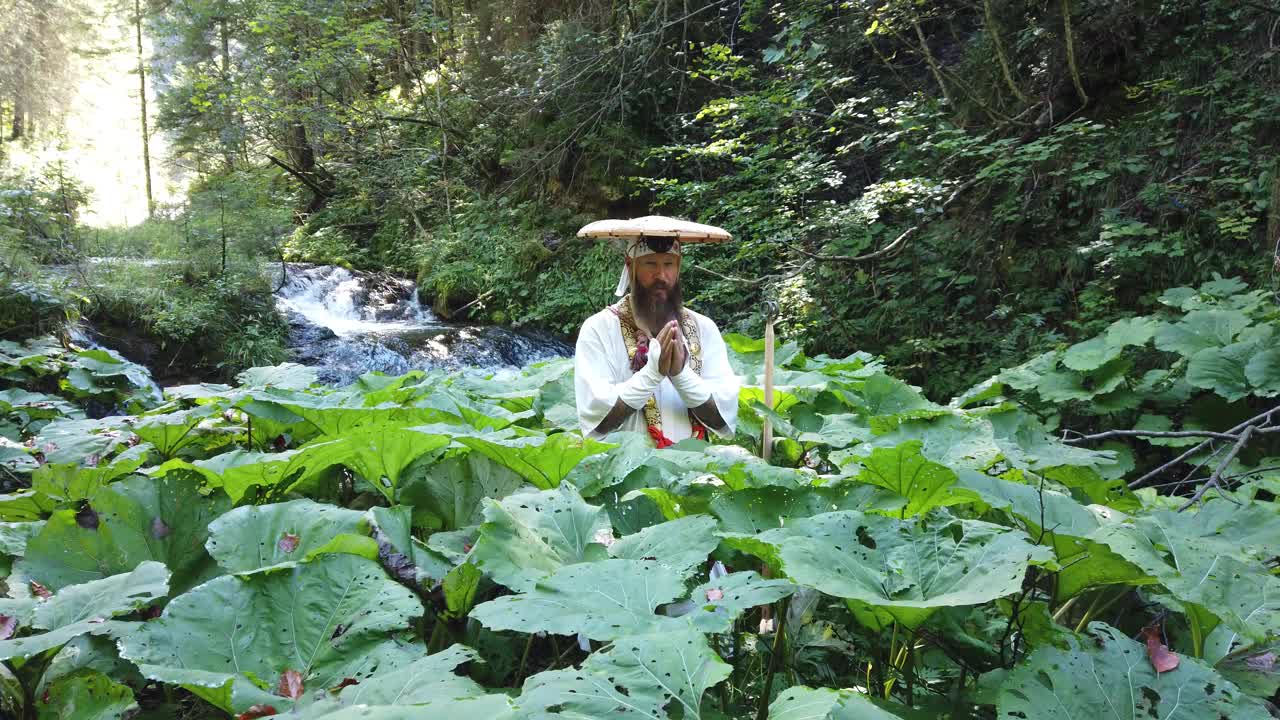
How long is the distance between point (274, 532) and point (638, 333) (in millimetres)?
2156

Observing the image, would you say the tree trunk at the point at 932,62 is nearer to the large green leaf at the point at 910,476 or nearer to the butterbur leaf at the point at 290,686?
the large green leaf at the point at 910,476

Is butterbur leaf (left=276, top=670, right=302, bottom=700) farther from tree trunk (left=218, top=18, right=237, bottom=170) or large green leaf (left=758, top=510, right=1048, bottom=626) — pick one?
tree trunk (left=218, top=18, right=237, bottom=170)

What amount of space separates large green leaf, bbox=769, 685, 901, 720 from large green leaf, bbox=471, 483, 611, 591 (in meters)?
0.38

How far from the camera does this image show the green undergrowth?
0.85 m

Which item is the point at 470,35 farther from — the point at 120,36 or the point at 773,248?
the point at 120,36

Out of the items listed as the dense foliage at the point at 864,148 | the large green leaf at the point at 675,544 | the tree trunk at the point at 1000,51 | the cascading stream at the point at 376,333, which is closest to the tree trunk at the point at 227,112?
the dense foliage at the point at 864,148

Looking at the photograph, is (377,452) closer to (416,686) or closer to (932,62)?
(416,686)

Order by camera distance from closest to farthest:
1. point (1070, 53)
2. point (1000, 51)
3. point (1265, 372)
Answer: point (1265, 372)
point (1070, 53)
point (1000, 51)

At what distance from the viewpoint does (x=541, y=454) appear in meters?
1.51

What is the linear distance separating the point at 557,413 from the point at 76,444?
1.66m

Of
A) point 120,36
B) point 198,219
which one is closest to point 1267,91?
point 198,219

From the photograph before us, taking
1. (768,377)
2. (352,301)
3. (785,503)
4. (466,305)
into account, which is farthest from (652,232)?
(352,301)

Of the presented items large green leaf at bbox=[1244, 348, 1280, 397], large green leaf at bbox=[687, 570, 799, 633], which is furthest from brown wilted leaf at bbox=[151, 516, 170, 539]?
large green leaf at bbox=[1244, 348, 1280, 397]

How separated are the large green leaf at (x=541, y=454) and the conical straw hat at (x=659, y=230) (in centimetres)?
147
